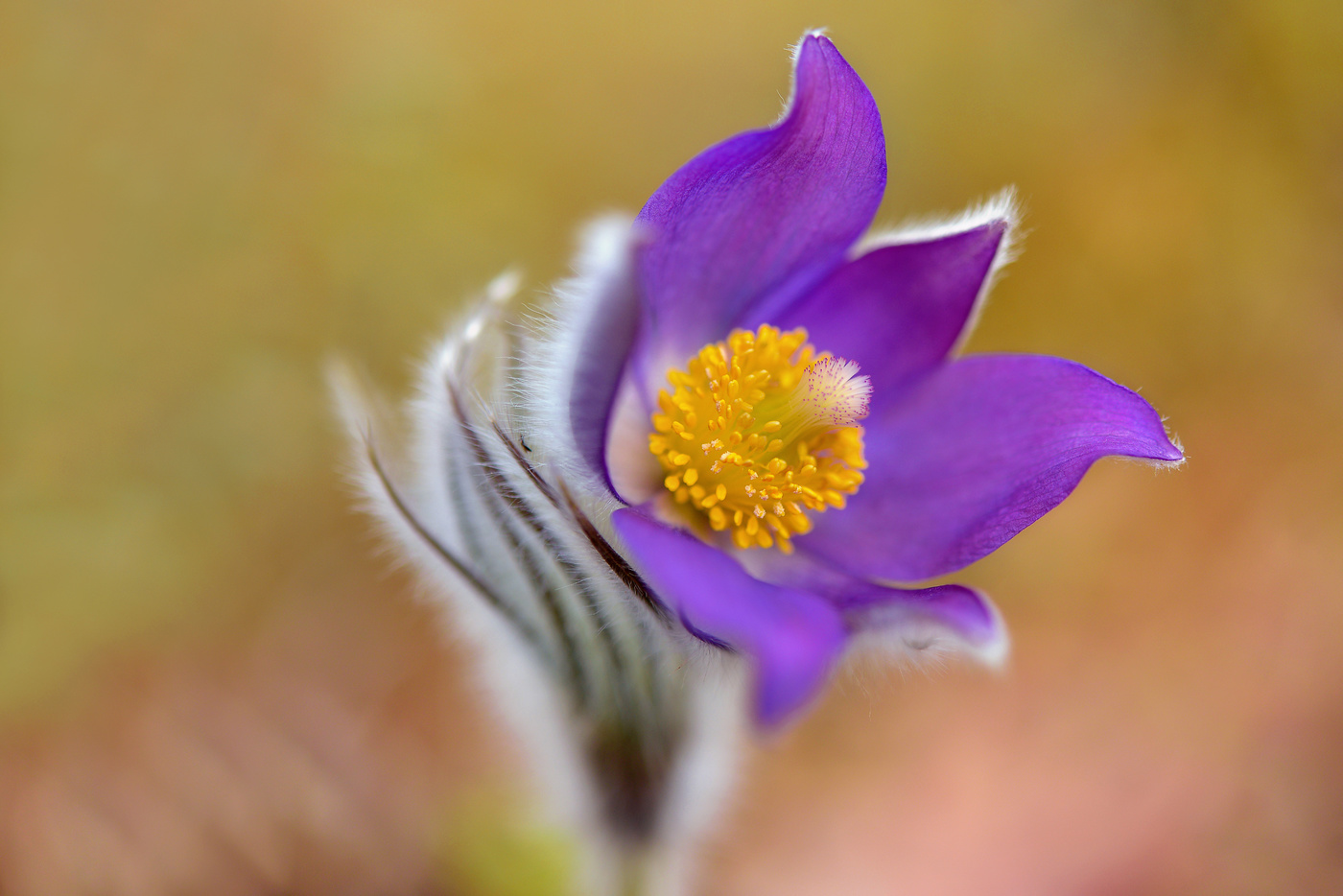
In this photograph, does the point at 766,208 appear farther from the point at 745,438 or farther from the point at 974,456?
the point at 974,456

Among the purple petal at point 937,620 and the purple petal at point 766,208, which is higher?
the purple petal at point 766,208

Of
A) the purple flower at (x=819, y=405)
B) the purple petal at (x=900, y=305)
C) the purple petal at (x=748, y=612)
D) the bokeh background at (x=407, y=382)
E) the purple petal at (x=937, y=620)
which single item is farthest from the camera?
the bokeh background at (x=407, y=382)

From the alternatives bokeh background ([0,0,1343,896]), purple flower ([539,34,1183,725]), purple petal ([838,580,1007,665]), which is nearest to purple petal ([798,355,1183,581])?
purple flower ([539,34,1183,725])

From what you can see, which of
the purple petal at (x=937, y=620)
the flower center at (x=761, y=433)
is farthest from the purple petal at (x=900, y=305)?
the purple petal at (x=937, y=620)

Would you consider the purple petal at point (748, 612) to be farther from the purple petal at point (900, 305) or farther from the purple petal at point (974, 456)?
the purple petal at point (900, 305)

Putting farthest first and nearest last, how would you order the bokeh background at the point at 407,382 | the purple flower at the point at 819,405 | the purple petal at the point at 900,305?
1. the bokeh background at the point at 407,382
2. the purple petal at the point at 900,305
3. the purple flower at the point at 819,405

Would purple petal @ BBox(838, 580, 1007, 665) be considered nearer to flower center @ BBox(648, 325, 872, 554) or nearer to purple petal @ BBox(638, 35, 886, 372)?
flower center @ BBox(648, 325, 872, 554)

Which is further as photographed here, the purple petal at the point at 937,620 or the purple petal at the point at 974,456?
the purple petal at the point at 974,456
